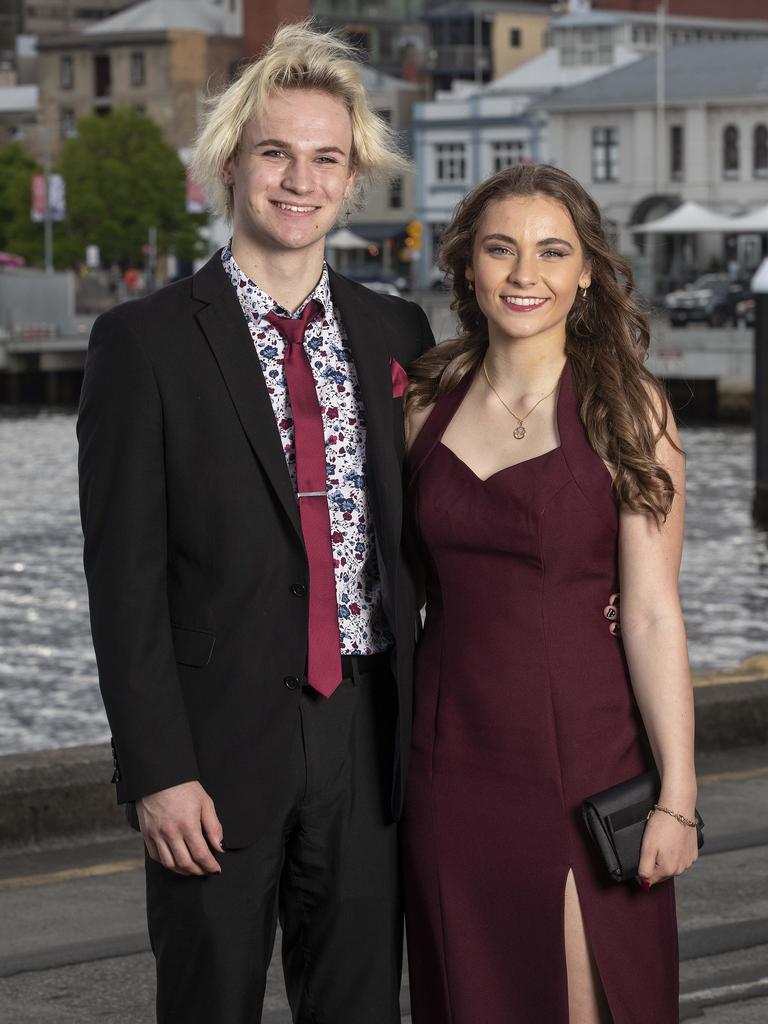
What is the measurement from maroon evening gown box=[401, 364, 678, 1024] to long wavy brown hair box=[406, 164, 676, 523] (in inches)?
2.2

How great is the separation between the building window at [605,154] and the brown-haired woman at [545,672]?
7419 cm

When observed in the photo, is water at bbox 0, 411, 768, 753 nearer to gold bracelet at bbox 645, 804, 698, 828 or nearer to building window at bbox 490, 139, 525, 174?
gold bracelet at bbox 645, 804, 698, 828

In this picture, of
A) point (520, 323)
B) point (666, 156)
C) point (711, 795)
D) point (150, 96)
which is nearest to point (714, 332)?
point (666, 156)

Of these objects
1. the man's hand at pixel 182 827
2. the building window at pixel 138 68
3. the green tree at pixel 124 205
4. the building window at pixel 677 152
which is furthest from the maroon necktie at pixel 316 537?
the building window at pixel 138 68

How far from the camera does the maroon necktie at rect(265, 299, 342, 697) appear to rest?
3697mm

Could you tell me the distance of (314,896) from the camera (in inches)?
150

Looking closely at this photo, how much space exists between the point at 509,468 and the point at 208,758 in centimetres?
76

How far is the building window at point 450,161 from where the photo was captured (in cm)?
8606

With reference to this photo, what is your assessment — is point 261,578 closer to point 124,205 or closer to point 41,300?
point 41,300

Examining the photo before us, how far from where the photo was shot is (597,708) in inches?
149

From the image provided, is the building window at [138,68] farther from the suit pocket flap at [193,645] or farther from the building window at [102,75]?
the suit pocket flap at [193,645]

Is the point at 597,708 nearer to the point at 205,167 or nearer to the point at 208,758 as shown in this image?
the point at 208,758

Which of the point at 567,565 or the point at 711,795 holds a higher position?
the point at 567,565

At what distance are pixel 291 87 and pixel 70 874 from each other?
3269 millimetres
